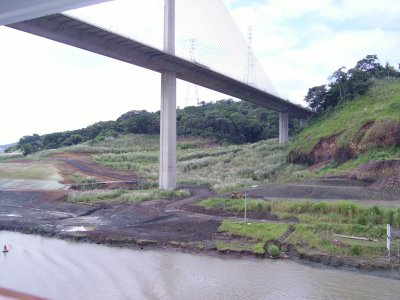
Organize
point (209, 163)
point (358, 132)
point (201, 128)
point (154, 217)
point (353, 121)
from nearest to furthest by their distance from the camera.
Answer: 1. point (154, 217)
2. point (358, 132)
3. point (353, 121)
4. point (209, 163)
5. point (201, 128)

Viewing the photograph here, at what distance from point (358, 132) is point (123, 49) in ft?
72.5

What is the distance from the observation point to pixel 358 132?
137ft

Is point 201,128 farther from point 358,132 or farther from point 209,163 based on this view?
point 358,132

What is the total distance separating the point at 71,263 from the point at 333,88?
161ft

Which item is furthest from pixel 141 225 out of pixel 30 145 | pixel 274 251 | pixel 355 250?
pixel 30 145

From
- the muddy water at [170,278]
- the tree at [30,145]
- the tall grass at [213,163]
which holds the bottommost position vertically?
the muddy water at [170,278]

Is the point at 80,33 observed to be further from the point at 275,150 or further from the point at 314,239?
the point at 275,150

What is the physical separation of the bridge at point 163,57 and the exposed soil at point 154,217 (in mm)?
5117

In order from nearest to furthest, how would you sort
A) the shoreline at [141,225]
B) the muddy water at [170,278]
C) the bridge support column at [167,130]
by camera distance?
the muddy water at [170,278] → the shoreline at [141,225] → the bridge support column at [167,130]

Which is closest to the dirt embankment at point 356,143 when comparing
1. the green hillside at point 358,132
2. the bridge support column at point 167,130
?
the green hillside at point 358,132

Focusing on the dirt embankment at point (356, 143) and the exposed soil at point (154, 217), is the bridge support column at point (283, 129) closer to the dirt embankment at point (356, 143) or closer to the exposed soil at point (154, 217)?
the dirt embankment at point (356, 143)

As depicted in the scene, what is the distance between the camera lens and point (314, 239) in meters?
21.5

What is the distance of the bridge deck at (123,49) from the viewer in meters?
29.7

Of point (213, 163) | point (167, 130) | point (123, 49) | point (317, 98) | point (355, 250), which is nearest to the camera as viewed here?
point (355, 250)
